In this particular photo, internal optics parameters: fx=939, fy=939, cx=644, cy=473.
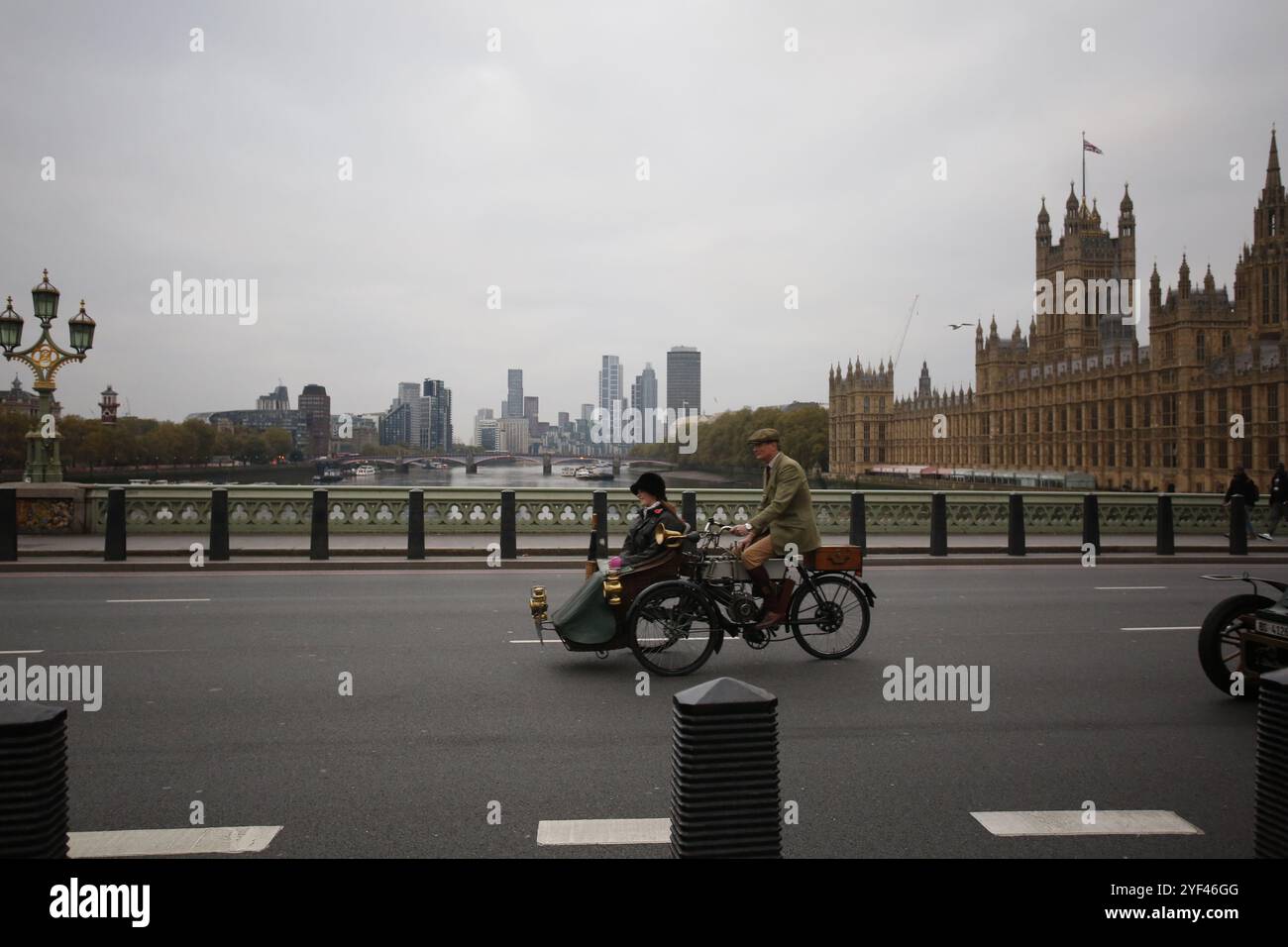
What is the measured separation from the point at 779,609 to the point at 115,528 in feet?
42.8

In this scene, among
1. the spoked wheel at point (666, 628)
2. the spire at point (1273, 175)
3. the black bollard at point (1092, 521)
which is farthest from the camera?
the spire at point (1273, 175)

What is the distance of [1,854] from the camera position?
2996mm

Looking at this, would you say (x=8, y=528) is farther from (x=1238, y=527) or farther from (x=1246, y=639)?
(x=1238, y=527)

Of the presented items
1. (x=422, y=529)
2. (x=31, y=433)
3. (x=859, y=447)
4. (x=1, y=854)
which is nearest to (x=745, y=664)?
(x=1, y=854)

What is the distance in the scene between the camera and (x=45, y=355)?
21344mm

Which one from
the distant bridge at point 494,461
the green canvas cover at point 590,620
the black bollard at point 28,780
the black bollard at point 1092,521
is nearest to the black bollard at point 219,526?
the green canvas cover at point 590,620

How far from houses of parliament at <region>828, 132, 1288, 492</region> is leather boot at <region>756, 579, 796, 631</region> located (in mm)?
62839

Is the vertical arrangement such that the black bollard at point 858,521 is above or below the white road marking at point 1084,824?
above

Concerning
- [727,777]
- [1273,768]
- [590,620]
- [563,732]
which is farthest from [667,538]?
[1273,768]

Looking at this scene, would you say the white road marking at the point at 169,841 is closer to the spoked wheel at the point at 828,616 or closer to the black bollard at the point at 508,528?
the spoked wheel at the point at 828,616

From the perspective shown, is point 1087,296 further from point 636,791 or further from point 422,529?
point 636,791

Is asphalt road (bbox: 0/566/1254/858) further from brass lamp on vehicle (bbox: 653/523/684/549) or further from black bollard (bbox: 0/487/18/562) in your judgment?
black bollard (bbox: 0/487/18/562)

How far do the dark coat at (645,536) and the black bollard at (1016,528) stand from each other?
12.9 metres

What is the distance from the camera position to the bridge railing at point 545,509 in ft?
65.1
